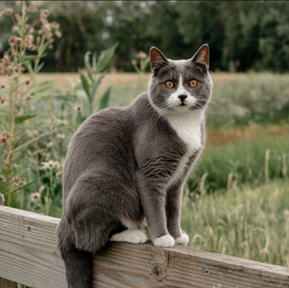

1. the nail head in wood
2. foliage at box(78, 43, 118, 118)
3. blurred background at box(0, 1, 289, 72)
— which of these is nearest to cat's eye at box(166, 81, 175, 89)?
the nail head in wood

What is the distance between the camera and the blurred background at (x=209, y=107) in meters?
2.01

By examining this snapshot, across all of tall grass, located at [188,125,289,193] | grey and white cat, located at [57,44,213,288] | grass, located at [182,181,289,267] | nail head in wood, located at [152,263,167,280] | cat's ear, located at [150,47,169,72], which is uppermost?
cat's ear, located at [150,47,169,72]

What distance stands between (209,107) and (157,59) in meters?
0.30

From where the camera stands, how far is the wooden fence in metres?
0.82

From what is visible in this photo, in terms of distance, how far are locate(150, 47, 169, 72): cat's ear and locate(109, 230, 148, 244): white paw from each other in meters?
0.58

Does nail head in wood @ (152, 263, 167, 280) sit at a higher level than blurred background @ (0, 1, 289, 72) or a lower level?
lower

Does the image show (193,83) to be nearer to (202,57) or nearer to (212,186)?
(202,57)

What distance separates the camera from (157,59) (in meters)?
1.27

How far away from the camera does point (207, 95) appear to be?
1311 mm

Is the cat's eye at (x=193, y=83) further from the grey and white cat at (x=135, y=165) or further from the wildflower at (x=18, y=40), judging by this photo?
the wildflower at (x=18, y=40)

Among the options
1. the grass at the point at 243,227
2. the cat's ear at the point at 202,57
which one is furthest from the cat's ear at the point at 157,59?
the grass at the point at 243,227

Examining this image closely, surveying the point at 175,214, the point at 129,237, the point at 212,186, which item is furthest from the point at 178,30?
the point at 129,237

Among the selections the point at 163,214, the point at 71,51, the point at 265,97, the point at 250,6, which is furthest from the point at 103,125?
the point at 71,51

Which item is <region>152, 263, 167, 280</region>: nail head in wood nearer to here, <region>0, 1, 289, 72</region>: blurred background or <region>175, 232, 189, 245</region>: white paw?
<region>175, 232, 189, 245</region>: white paw
